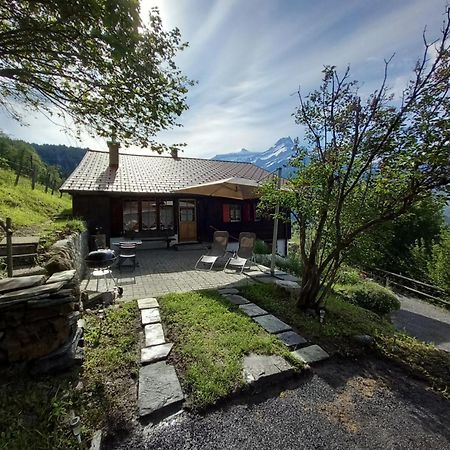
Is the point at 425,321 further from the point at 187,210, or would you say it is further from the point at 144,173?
the point at 144,173

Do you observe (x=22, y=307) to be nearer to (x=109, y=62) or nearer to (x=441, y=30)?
(x=109, y=62)

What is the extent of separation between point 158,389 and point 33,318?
144 cm

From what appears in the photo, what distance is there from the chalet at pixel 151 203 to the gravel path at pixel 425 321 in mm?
5979

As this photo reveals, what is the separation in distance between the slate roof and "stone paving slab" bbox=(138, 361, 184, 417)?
6.46m

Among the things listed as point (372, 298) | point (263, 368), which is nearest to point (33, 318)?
point (263, 368)

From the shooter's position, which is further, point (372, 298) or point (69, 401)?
point (372, 298)

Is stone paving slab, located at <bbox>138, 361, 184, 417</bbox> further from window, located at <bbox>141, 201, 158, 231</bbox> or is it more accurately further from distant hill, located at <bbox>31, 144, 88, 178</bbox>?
distant hill, located at <bbox>31, 144, 88, 178</bbox>

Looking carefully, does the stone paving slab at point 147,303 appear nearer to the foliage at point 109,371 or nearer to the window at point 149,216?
the foliage at point 109,371

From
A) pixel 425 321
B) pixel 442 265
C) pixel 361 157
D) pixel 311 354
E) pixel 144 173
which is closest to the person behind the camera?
pixel 311 354

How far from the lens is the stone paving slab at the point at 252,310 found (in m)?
4.26

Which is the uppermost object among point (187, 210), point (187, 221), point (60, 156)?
point (60, 156)

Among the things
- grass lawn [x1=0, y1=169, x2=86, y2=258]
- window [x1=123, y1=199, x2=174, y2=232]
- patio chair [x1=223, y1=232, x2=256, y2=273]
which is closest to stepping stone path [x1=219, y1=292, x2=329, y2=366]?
patio chair [x1=223, y1=232, x2=256, y2=273]

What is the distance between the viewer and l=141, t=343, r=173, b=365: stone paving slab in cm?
289

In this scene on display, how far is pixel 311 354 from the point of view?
3.23m
